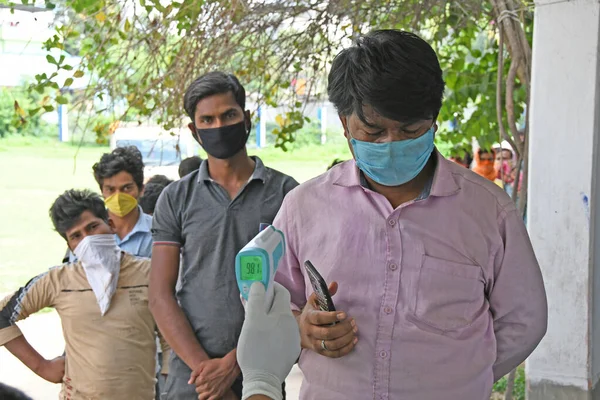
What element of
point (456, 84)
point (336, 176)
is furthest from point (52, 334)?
point (336, 176)

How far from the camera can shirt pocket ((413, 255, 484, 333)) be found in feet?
6.33

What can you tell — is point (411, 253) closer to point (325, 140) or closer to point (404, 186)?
point (404, 186)

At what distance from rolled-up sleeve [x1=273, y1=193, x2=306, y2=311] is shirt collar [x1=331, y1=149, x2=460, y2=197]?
15cm

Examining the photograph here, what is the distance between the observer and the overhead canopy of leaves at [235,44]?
4.40 meters

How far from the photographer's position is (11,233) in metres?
17.4

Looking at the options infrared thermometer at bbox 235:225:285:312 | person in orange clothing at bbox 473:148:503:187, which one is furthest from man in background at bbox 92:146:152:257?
person in orange clothing at bbox 473:148:503:187

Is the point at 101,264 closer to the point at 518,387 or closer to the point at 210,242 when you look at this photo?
the point at 210,242

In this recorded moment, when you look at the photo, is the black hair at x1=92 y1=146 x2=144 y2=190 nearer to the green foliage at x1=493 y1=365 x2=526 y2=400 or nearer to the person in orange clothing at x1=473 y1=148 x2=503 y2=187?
the green foliage at x1=493 y1=365 x2=526 y2=400

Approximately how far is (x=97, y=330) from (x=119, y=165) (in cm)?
135

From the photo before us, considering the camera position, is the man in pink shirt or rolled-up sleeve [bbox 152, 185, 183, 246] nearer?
the man in pink shirt

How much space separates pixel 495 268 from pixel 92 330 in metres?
1.89

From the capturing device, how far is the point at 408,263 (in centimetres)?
196

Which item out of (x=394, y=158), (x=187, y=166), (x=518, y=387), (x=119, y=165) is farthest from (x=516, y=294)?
(x=518, y=387)

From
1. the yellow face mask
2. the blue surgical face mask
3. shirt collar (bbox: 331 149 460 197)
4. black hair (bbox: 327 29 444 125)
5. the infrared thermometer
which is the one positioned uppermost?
black hair (bbox: 327 29 444 125)
